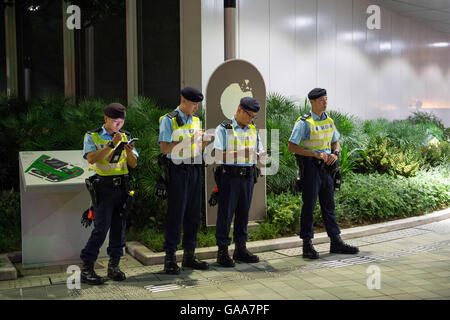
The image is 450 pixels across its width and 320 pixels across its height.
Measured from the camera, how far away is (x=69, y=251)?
6.53 meters

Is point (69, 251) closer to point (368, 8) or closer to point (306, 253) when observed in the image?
point (306, 253)

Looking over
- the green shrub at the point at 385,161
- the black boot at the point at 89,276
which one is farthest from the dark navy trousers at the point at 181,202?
the green shrub at the point at 385,161

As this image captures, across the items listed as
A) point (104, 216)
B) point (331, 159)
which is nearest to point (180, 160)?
point (104, 216)

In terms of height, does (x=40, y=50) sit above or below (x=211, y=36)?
below

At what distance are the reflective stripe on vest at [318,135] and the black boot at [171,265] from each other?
2145 mm

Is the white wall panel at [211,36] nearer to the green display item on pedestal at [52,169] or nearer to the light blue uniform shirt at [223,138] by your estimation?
the light blue uniform shirt at [223,138]

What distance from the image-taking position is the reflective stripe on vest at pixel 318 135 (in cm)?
675

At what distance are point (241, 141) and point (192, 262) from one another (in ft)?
4.92

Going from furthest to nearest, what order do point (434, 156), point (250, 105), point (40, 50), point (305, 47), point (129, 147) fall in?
point (305, 47), point (434, 156), point (40, 50), point (250, 105), point (129, 147)

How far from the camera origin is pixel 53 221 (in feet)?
21.1

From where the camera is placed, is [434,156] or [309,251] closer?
[309,251]

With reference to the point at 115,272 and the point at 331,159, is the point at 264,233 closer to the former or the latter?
the point at 331,159

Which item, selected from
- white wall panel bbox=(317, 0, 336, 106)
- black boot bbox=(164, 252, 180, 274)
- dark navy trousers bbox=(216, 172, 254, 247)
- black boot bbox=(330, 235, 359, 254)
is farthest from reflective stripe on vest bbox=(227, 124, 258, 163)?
white wall panel bbox=(317, 0, 336, 106)

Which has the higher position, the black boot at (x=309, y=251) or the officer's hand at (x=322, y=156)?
the officer's hand at (x=322, y=156)
